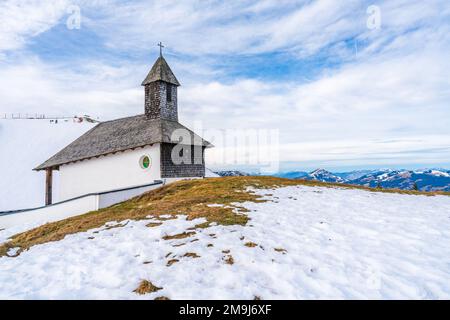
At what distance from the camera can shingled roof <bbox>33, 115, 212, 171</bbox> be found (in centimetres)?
2375

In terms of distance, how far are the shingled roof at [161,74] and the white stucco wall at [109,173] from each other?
24.5 ft

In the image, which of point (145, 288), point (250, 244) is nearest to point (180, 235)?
point (250, 244)

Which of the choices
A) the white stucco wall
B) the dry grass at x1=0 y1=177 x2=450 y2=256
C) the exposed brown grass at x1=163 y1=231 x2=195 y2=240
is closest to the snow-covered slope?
the white stucco wall

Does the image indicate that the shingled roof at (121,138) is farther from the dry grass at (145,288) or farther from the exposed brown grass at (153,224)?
the dry grass at (145,288)

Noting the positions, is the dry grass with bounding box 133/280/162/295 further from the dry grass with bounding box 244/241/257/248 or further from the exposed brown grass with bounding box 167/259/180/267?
the dry grass with bounding box 244/241/257/248

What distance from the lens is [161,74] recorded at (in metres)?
26.7

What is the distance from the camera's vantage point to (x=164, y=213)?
10.7m

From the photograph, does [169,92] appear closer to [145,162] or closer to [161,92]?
[161,92]

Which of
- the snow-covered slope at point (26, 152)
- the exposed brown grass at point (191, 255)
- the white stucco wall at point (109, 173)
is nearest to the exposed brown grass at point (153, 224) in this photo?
the exposed brown grass at point (191, 255)

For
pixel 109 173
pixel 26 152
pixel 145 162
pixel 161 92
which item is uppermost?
pixel 161 92

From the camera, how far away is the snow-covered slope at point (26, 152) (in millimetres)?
46312

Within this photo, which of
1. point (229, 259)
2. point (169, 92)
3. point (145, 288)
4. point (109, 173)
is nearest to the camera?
point (145, 288)

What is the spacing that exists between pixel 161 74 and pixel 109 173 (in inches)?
407
